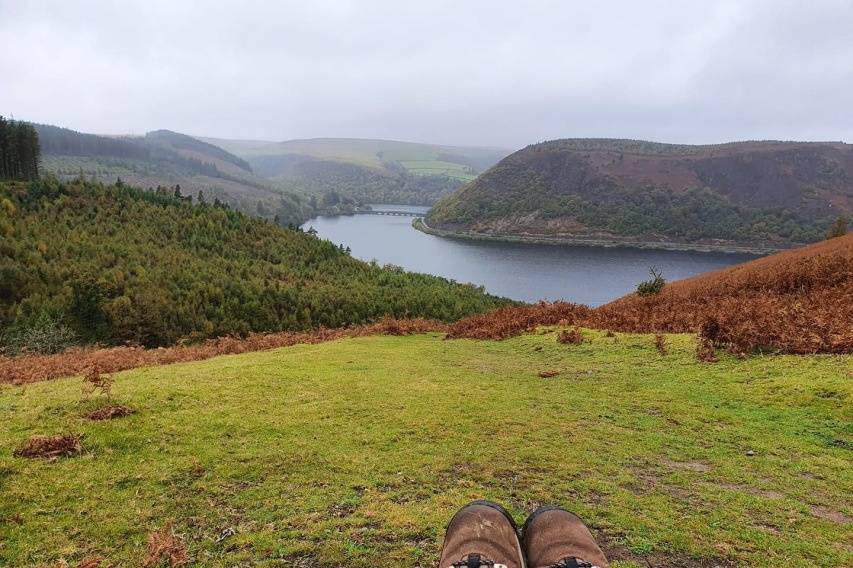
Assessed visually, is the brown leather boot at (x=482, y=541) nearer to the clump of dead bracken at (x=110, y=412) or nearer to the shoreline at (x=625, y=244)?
the clump of dead bracken at (x=110, y=412)

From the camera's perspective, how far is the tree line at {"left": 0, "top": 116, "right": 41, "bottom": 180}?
189ft

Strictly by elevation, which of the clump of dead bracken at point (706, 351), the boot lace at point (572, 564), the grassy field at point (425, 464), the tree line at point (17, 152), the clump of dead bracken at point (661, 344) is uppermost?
the tree line at point (17, 152)

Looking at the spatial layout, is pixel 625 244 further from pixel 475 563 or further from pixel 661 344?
pixel 475 563

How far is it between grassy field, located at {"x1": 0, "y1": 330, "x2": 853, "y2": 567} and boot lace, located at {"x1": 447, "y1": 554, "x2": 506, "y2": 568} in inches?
59.9

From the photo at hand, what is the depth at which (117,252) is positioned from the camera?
3675cm

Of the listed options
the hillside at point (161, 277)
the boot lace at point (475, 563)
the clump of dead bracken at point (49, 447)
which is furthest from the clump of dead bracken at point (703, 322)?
the hillside at point (161, 277)

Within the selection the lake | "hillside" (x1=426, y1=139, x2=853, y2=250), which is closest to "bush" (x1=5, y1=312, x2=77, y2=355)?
the lake

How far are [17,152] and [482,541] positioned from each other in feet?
257

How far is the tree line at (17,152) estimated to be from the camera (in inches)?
2270

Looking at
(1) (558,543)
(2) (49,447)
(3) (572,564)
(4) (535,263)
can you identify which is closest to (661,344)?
(1) (558,543)

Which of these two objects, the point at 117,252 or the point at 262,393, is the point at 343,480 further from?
the point at 117,252

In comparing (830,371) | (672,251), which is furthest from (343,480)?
(672,251)

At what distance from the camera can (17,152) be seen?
194ft

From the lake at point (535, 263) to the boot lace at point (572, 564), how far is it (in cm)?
9113
